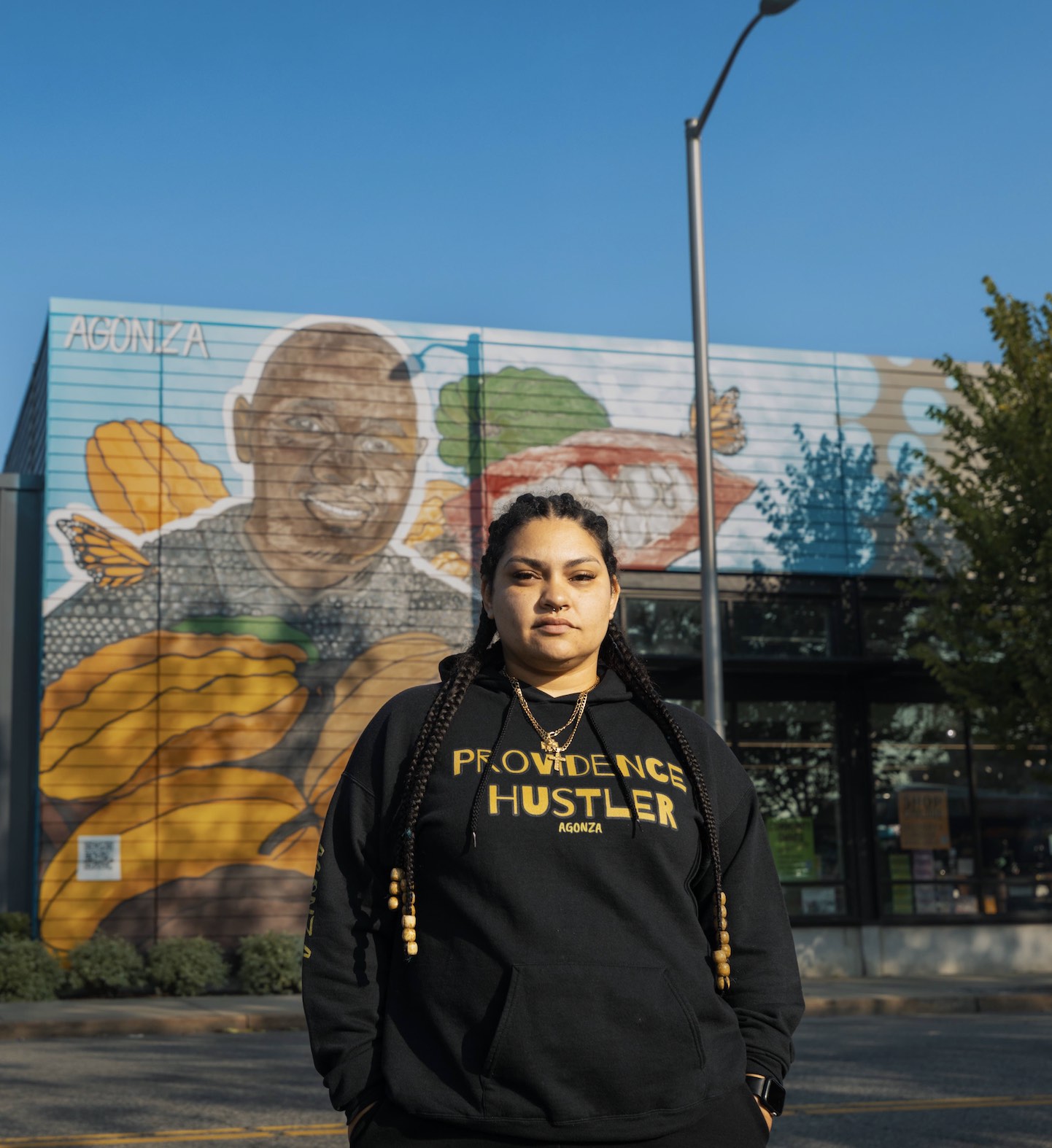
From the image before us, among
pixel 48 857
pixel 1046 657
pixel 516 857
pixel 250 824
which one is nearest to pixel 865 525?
pixel 1046 657

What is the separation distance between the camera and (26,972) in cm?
1505

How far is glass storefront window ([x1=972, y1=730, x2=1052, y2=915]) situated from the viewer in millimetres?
18797

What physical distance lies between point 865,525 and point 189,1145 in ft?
45.8

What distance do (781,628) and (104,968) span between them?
917 cm

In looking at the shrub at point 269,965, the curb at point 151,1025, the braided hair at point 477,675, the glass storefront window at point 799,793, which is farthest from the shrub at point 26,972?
the braided hair at point 477,675

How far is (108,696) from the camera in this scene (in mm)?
16469

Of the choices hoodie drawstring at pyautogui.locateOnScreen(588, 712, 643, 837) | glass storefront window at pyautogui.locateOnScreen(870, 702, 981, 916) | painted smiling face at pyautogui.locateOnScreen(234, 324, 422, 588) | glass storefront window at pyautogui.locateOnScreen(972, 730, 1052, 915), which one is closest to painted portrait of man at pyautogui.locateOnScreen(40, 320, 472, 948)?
painted smiling face at pyautogui.locateOnScreen(234, 324, 422, 588)

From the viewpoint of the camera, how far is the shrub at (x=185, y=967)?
1554 centimetres

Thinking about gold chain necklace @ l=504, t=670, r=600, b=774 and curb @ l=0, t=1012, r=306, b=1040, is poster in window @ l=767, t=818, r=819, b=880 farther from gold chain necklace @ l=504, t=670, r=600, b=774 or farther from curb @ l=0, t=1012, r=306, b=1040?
gold chain necklace @ l=504, t=670, r=600, b=774

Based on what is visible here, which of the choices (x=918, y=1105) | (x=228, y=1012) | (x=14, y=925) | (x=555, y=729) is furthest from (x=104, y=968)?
(x=555, y=729)

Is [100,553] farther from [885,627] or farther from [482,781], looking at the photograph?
[482,781]

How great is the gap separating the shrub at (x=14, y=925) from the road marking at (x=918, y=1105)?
33.0 feet

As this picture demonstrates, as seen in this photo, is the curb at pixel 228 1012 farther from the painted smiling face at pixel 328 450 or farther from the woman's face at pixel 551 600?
the woman's face at pixel 551 600

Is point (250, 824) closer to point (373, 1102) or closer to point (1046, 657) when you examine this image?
point (1046, 657)
